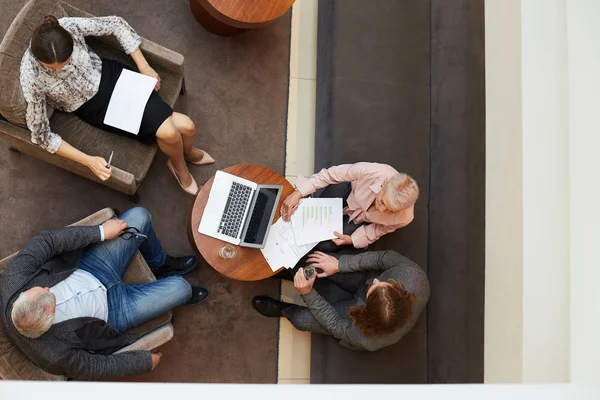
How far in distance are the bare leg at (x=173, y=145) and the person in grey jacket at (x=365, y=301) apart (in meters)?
0.97

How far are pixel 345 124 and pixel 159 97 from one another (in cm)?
110

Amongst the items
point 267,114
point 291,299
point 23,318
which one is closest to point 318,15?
point 267,114

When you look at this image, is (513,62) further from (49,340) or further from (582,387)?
(49,340)

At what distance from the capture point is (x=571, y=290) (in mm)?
2479

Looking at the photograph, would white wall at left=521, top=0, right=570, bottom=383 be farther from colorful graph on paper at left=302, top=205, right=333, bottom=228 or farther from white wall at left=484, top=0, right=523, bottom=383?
colorful graph on paper at left=302, top=205, right=333, bottom=228

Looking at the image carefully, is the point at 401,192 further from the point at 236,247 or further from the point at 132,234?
the point at 132,234

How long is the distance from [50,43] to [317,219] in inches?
63.6

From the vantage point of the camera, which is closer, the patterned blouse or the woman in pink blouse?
the patterned blouse

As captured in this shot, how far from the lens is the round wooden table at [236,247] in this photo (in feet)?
9.45

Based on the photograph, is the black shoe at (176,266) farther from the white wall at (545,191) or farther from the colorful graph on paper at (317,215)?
the white wall at (545,191)

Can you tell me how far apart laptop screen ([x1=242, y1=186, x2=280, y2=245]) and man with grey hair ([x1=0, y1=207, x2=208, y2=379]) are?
507mm

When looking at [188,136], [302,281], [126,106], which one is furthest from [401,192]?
[126,106]

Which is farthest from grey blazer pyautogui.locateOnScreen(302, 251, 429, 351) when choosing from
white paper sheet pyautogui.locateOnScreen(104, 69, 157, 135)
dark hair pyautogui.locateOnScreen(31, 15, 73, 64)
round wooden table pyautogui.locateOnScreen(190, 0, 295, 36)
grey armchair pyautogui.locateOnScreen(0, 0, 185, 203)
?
dark hair pyautogui.locateOnScreen(31, 15, 73, 64)

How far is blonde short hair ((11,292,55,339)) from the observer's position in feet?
7.55
